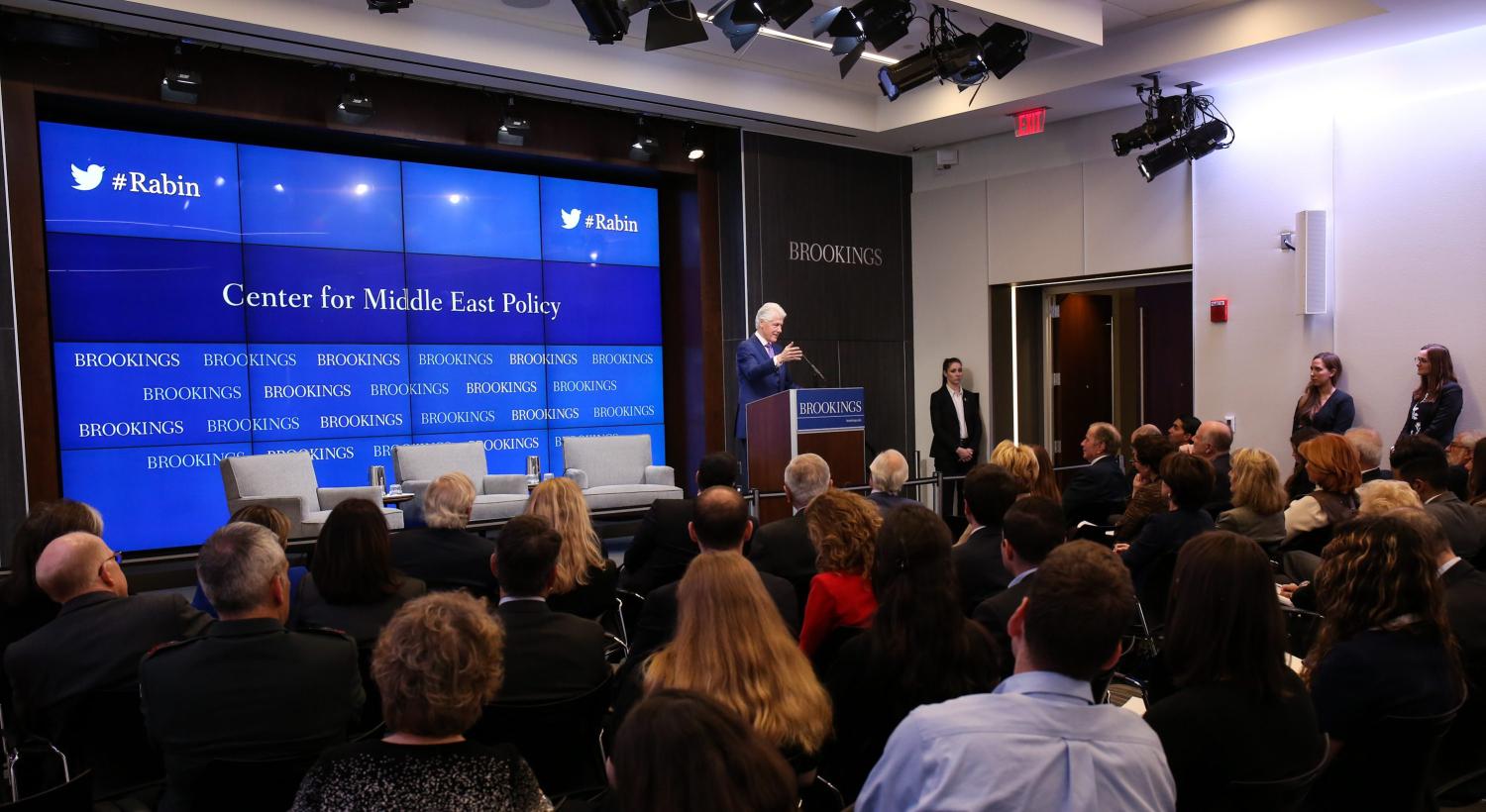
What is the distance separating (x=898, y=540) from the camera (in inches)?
96.3

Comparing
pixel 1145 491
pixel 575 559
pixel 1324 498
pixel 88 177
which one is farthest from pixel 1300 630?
pixel 88 177

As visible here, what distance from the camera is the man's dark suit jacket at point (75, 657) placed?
2678 millimetres

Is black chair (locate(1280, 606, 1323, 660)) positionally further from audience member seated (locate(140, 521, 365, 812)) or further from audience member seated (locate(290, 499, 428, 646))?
audience member seated (locate(140, 521, 365, 812))

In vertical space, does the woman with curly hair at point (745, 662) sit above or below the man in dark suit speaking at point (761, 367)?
below

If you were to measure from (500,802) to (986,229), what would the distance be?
9028mm

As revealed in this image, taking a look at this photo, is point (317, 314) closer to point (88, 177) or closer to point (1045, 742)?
point (88, 177)

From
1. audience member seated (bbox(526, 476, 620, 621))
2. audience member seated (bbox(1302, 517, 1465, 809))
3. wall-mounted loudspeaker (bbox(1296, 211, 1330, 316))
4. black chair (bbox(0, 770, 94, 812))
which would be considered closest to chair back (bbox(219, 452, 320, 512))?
audience member seated (bbox(526, 476, 620, 621))

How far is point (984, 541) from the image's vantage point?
354 centimetres

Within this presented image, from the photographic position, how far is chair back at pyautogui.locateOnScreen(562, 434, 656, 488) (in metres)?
8.55

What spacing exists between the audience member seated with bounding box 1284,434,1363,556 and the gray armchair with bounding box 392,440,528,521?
491cm

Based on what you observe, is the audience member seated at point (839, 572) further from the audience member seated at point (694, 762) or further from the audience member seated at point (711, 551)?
the audience member seated at point (694, 762)

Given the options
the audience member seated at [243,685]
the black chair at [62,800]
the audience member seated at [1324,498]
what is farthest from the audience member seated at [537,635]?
the audience member seated at [1324,498]

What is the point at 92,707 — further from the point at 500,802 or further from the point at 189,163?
the point at 189,163

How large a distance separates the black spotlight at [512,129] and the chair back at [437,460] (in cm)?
241
